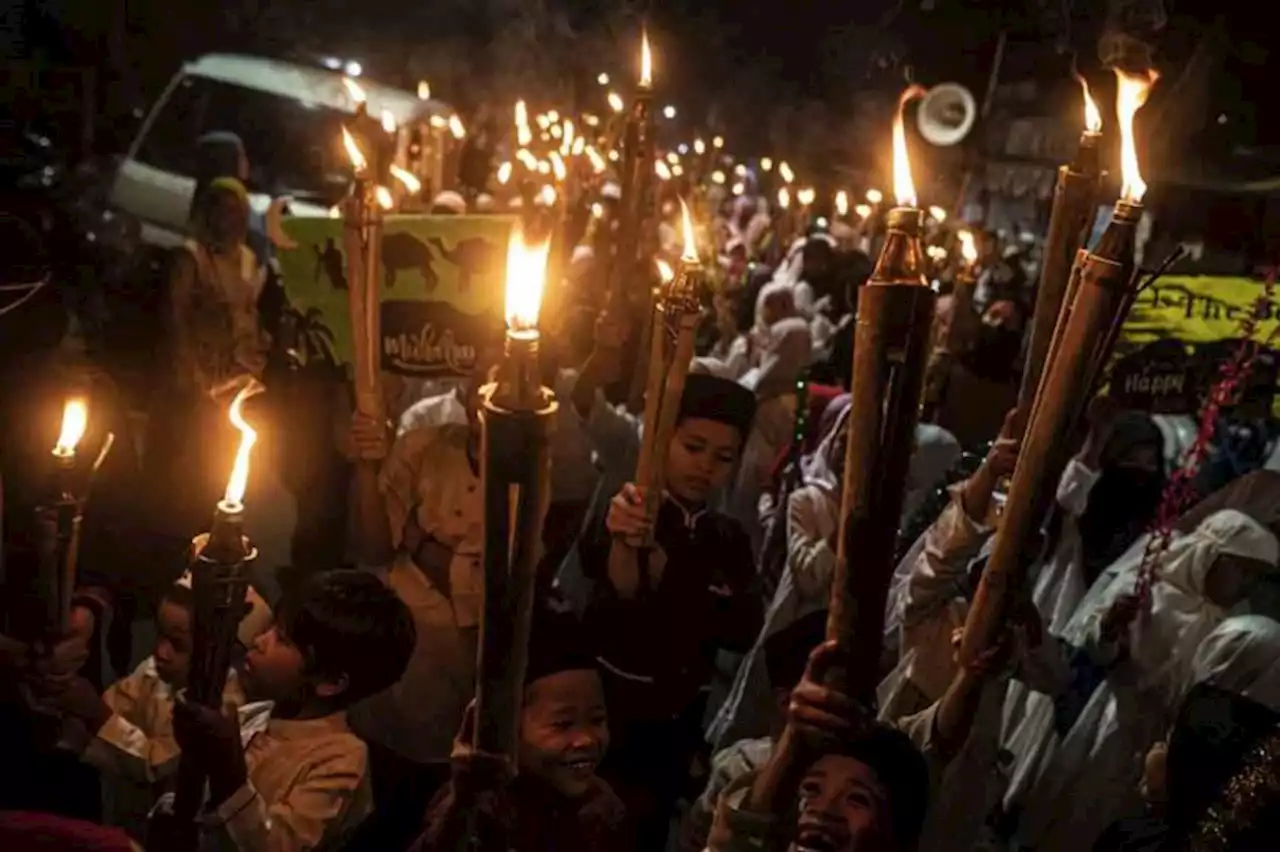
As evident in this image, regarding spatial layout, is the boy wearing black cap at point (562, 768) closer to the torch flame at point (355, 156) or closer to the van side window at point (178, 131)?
the torch flame at point (355, 156)

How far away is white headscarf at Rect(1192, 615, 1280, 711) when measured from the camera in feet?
11.9

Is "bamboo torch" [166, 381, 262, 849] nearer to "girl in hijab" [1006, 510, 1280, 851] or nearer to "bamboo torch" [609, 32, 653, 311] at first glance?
"bamboo torch" [609, 32, 653, 311]

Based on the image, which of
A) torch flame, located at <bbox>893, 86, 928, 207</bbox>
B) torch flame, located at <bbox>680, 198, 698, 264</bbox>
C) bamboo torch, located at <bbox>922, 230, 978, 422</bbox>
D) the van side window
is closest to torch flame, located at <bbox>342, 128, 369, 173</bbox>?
torch flame, located at <bbox>680, 198, 698, 264</bbox>

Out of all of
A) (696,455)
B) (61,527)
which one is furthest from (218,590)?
(696,455)

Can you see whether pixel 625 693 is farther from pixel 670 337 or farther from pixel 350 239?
pixel 350 239

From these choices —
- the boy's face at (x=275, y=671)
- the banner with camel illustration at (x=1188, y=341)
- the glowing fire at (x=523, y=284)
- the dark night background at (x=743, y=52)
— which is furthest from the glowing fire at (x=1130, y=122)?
the dark night background at (x=743, y=52)

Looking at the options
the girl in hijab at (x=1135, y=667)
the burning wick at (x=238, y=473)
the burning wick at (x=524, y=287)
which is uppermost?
the burning wick at (x=524, y=287)

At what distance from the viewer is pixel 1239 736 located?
8.93ft

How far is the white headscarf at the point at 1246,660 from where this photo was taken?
3.62 m

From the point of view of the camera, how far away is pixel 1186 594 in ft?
13.6

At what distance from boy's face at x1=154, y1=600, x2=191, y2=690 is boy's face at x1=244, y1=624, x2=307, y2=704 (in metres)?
0.19

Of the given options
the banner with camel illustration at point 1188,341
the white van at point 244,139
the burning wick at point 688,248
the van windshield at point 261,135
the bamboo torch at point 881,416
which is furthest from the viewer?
the van windshield at point 261,135

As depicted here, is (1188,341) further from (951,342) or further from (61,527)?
(61,527)

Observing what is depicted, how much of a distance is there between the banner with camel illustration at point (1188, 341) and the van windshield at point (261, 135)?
6388 millimetres
